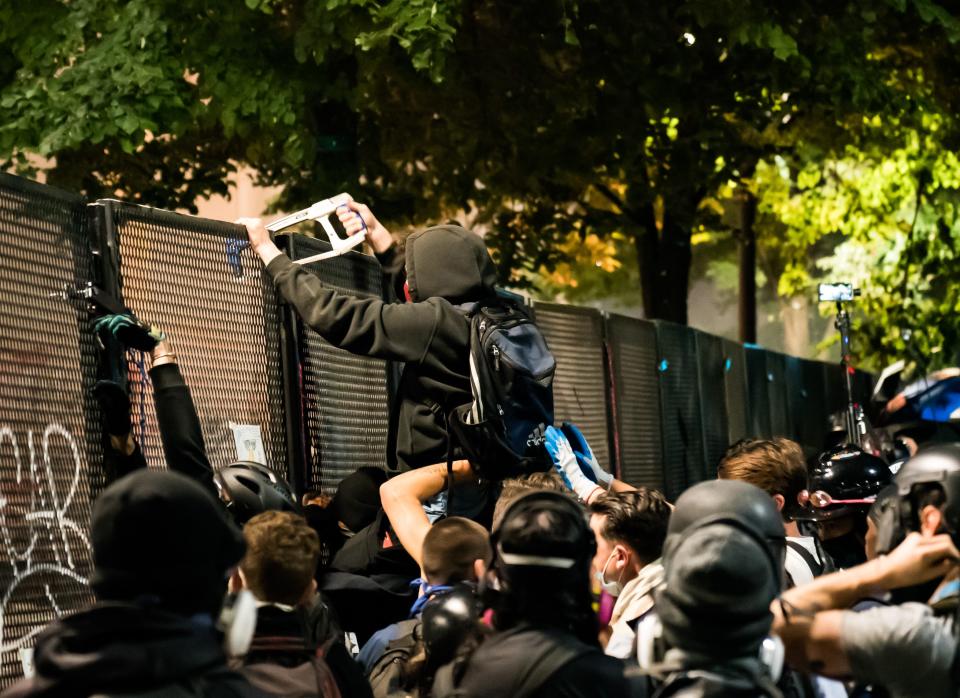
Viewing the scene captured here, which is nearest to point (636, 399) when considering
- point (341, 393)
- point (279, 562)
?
point (341, 393)

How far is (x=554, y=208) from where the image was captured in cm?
1967

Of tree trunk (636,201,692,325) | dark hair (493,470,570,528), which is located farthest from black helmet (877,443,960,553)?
tree trunk (636,201,692,325)

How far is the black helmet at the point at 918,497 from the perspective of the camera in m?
3.82

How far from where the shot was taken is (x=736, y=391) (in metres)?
18.5

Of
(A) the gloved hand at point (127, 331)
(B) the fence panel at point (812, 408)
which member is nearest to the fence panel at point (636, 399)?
(A) the gloved hand at point (127, 331)

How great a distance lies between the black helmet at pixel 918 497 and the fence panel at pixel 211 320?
2.89 metres

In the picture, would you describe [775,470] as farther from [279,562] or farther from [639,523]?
[279,562]

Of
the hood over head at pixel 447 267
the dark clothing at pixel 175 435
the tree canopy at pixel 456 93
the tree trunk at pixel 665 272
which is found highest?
the tree canopy at pixel 456 93

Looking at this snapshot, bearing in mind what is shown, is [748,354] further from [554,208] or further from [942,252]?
[942,252]

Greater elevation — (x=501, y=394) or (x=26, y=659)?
(x=501, y=394)

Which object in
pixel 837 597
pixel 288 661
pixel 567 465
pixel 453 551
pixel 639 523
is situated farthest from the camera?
pixel 567 465

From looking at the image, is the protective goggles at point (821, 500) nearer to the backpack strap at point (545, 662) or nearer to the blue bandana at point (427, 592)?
the blue bandana at point (427, 592)

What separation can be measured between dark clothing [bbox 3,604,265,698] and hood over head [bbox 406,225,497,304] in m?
3.41

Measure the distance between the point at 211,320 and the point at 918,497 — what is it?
3.40 meters
